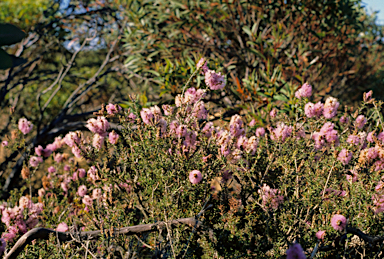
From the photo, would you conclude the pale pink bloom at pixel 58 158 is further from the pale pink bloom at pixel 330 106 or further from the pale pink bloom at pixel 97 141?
the pale pink bloom at pixel 330 106

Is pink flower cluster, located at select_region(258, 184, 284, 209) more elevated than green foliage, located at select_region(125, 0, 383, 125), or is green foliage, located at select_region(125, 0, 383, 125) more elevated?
green foliage, located at select_region(125, 0, 383, 125)

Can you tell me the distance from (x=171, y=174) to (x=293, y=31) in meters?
3.41

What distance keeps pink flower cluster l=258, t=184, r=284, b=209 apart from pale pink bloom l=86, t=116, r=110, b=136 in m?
1.10

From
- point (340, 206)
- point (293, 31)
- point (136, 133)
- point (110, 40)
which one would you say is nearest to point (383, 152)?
point (340, 206)

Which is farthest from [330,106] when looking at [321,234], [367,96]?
[321,234]

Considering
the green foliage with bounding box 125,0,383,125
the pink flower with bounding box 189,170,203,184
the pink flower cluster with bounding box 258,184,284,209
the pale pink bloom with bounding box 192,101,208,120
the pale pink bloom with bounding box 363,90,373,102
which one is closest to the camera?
the pink flower with bounding box 189,170,203,184

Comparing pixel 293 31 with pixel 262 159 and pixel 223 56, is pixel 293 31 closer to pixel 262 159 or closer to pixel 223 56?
pixel 223 56

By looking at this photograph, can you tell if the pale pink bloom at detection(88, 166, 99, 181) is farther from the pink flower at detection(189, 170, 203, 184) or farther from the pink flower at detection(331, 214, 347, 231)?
the pink flower at detection(331, 214, 347, 231)

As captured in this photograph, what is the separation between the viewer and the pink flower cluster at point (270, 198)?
6.28 ft

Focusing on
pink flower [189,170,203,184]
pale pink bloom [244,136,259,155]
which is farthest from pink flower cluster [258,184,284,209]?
pink flower [189,170,203,184]

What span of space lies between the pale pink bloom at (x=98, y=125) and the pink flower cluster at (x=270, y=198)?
3.62 feet

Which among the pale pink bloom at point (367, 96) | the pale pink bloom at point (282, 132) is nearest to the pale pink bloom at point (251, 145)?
the pale pink bloom at point (282, 132)

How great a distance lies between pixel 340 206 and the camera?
191 cm

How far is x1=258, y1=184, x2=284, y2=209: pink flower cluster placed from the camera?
1.91 metres
